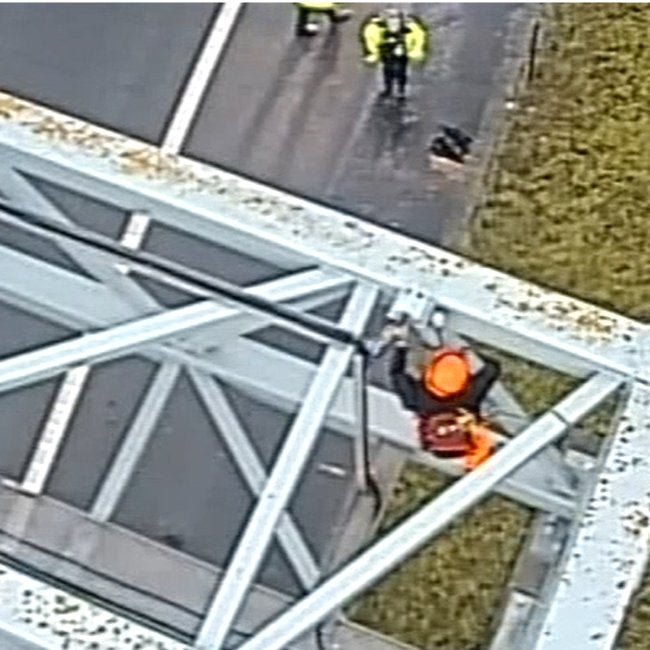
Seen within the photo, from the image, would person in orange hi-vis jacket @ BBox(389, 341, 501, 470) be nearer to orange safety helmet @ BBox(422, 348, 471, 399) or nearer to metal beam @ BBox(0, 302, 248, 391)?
orange safety helmet @ BBox(422, 348, 471, 399)

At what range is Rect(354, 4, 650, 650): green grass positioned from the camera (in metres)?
10.2

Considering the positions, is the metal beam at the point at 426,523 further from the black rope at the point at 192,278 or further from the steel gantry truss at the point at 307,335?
the black rope at the point at 192,278

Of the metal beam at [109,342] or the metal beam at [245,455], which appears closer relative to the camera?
the metal beam at [109,342]

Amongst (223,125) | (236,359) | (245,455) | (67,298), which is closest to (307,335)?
(236,359)

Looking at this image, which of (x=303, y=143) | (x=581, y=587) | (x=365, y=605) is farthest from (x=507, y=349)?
(x=303, y=143)

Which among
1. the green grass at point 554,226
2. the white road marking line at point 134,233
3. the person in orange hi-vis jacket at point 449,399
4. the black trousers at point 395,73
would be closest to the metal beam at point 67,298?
the person in orange hi-vis jacket at point 449,399

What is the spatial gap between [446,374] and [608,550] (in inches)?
26.4

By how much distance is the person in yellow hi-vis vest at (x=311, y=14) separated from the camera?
13836 millimetres

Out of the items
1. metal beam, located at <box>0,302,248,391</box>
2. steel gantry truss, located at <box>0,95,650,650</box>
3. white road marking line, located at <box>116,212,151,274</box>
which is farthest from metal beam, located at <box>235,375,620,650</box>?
white road marking line, located at <box>116,212,151,274</box>

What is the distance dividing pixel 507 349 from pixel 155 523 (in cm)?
509

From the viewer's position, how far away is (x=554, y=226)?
40.6 feet

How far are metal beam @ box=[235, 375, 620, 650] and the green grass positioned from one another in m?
3.87

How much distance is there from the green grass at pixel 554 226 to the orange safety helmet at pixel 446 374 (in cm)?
401

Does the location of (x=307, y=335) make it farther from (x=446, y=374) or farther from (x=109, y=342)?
(x=109, y=342)
